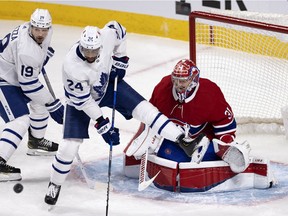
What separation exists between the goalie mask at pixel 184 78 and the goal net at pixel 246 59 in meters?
0.70

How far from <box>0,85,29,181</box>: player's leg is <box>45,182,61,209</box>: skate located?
39cm

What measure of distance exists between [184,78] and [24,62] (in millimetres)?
883

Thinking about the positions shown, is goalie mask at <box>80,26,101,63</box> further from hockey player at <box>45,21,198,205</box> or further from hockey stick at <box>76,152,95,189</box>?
hockey stick at <box>76,152,95,189</box>

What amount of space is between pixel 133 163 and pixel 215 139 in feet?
1.71

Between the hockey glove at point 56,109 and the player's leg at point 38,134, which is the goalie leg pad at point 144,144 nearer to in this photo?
the hockey glove at point 56,109

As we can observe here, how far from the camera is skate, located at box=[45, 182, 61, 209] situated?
517 cm

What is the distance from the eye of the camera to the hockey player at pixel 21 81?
545 cm

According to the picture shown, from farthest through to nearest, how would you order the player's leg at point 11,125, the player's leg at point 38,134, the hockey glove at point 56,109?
the player's leg at point 38,134 → the hockey glove at point 56,109 → the player's leg at point 11,125

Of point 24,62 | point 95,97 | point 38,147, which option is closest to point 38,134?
point 38,147

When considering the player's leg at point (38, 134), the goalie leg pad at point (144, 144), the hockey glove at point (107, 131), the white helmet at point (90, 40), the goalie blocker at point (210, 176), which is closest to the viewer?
the white helmet at point (90, 40)

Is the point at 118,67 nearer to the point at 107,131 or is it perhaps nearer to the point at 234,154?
the point at 107,131

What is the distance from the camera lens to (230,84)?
6707 millimetres

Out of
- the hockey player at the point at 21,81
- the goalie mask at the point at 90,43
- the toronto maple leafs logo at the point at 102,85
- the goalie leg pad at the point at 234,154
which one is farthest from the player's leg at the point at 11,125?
the goalie leg pad at the point at 234,154

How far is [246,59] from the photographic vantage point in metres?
6.90
